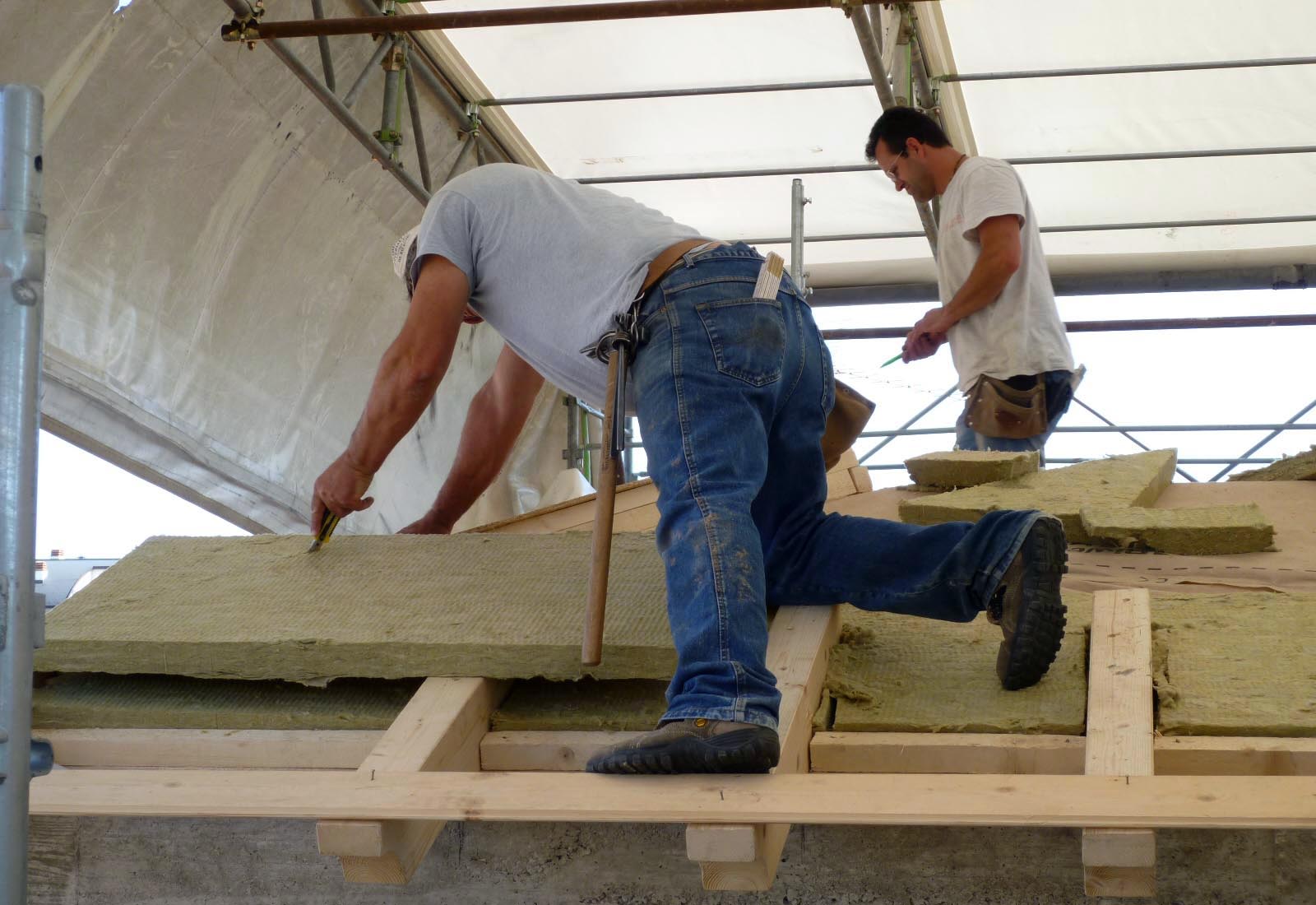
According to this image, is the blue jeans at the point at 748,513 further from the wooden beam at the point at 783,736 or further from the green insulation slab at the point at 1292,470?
the green insulation slab at the point at 1292,470

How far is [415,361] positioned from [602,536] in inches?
18.3

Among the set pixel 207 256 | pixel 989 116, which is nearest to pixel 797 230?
pixel 989 116

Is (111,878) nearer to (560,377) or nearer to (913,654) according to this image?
(560,377)

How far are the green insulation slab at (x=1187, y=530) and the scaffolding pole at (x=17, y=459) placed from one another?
2629 millimetres

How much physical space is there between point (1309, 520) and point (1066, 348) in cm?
89

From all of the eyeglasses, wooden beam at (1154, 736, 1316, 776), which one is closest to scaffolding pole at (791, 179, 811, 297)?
the eyeglasses

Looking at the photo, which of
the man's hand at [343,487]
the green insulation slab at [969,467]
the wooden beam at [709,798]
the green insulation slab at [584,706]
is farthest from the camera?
the green insulation slab at [969,467]

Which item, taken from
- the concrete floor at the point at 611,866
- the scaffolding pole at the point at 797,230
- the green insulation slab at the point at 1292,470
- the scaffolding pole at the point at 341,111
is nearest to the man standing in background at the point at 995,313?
the green insulation slab at the point at 1292,470

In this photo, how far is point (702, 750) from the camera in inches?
69.9

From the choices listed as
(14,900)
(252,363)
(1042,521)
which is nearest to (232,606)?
(14,900)

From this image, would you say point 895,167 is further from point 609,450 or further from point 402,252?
point 609,450

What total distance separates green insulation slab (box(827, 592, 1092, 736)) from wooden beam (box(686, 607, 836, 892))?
6 centimetres

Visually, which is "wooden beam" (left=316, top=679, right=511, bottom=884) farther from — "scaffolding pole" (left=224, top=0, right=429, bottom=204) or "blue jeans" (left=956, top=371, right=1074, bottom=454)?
"scaffolding pole" (left=224, top=0, right=429, bottom=204)

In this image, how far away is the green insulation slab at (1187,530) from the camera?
3207mm
